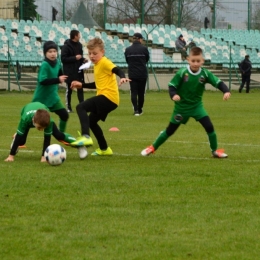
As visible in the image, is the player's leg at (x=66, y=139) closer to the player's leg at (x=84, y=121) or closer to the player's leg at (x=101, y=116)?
the player's leg at (x=84, y=121)

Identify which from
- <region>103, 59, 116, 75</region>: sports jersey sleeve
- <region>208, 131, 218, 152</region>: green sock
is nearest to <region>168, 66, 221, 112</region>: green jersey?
<region>208, 131, 218, 152</region>: green sock

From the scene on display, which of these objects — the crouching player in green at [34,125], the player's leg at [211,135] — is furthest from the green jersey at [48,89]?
the player's leg at [211,135]

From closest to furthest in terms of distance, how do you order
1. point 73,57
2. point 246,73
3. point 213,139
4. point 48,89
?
point 213,139
point 48,89
point 73,57
point 246,73

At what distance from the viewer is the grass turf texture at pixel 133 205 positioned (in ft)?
16.9

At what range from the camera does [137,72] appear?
18.3 metres

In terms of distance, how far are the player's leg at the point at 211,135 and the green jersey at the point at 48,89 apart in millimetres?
2252

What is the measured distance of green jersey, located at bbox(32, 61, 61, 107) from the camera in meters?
10.5

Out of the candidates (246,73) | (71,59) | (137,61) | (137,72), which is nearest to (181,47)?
(246,73)

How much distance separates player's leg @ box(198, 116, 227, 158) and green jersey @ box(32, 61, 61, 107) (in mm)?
2252

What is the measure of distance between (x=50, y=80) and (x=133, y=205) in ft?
13.5

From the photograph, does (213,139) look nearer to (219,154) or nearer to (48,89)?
(219,154)

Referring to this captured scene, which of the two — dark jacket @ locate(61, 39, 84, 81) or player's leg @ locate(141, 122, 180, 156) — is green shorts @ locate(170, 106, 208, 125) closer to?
player's leg @ locate(141, 122, 180, 156)

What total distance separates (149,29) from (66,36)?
7.56m

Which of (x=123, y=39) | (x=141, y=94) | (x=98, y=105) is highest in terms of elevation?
(x=123, y=39)
